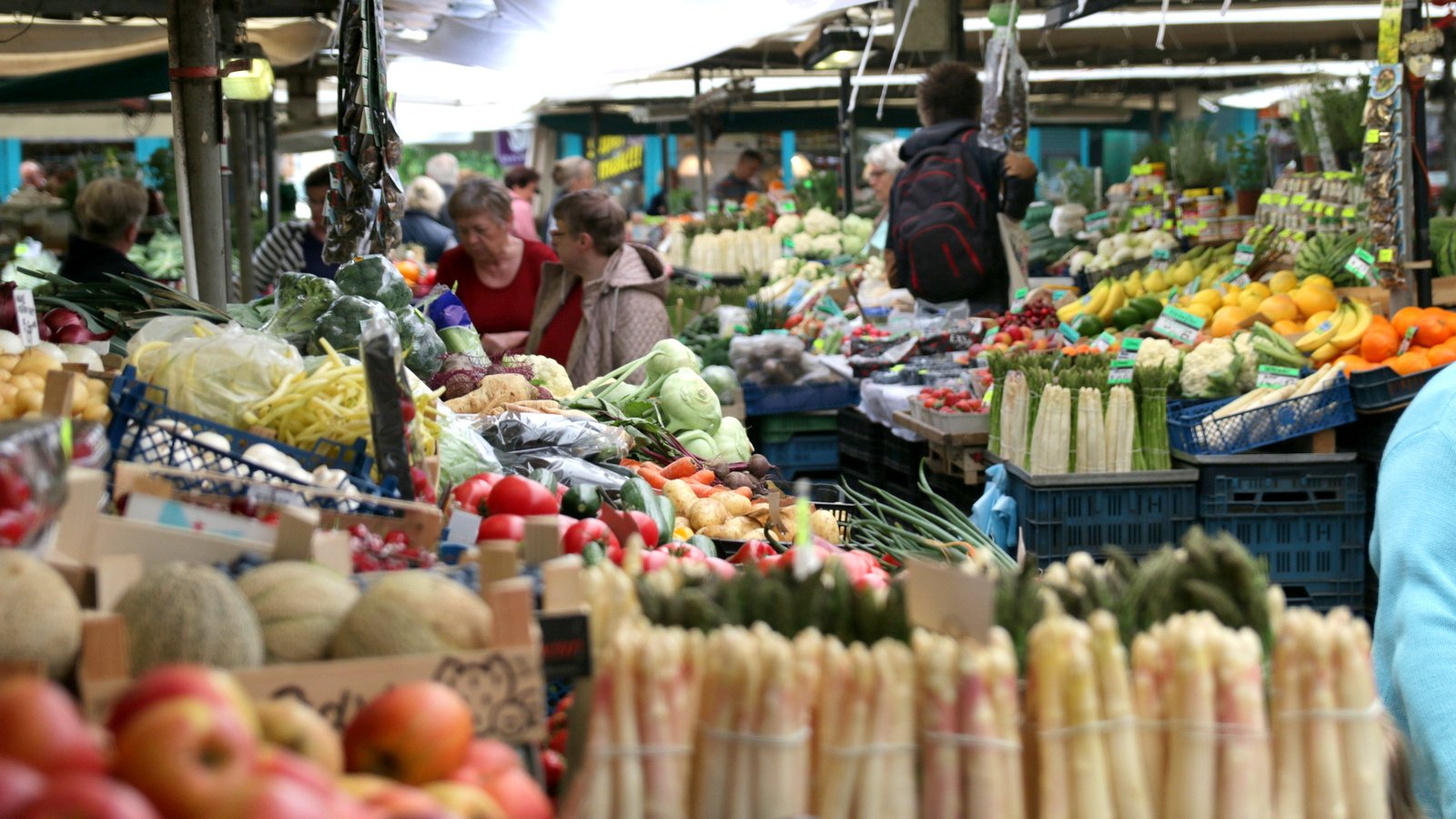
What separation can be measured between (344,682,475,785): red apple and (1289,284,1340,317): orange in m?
5.57

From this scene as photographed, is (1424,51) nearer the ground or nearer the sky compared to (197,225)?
nearer the sky

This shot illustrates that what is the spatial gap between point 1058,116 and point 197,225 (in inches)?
600

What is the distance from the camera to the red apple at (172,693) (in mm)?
1077

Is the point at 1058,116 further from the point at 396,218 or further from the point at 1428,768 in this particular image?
the point at 1428,768

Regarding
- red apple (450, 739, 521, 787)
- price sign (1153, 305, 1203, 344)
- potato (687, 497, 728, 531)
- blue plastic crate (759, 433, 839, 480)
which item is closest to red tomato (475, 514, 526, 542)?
potato (687, 497, 728, 531)

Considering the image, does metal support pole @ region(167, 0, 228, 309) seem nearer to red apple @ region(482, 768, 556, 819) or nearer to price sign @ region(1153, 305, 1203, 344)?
price sign @ region(1153, 305, 1203, 344)

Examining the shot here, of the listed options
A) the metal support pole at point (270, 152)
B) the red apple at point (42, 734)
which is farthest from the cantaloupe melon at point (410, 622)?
the metal support pole at point (270, 152)

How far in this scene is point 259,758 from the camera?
3.63 feet

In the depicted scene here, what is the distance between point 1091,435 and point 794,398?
243cm

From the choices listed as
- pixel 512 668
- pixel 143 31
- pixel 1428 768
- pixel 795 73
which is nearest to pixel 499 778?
pixel 512 668

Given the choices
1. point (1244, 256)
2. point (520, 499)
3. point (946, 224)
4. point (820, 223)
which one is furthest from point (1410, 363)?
point (820, 223)

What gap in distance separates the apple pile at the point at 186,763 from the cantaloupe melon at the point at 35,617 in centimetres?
31

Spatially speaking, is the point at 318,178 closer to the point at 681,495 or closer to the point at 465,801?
the point at 681,495

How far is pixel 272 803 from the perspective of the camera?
3.22 ft
